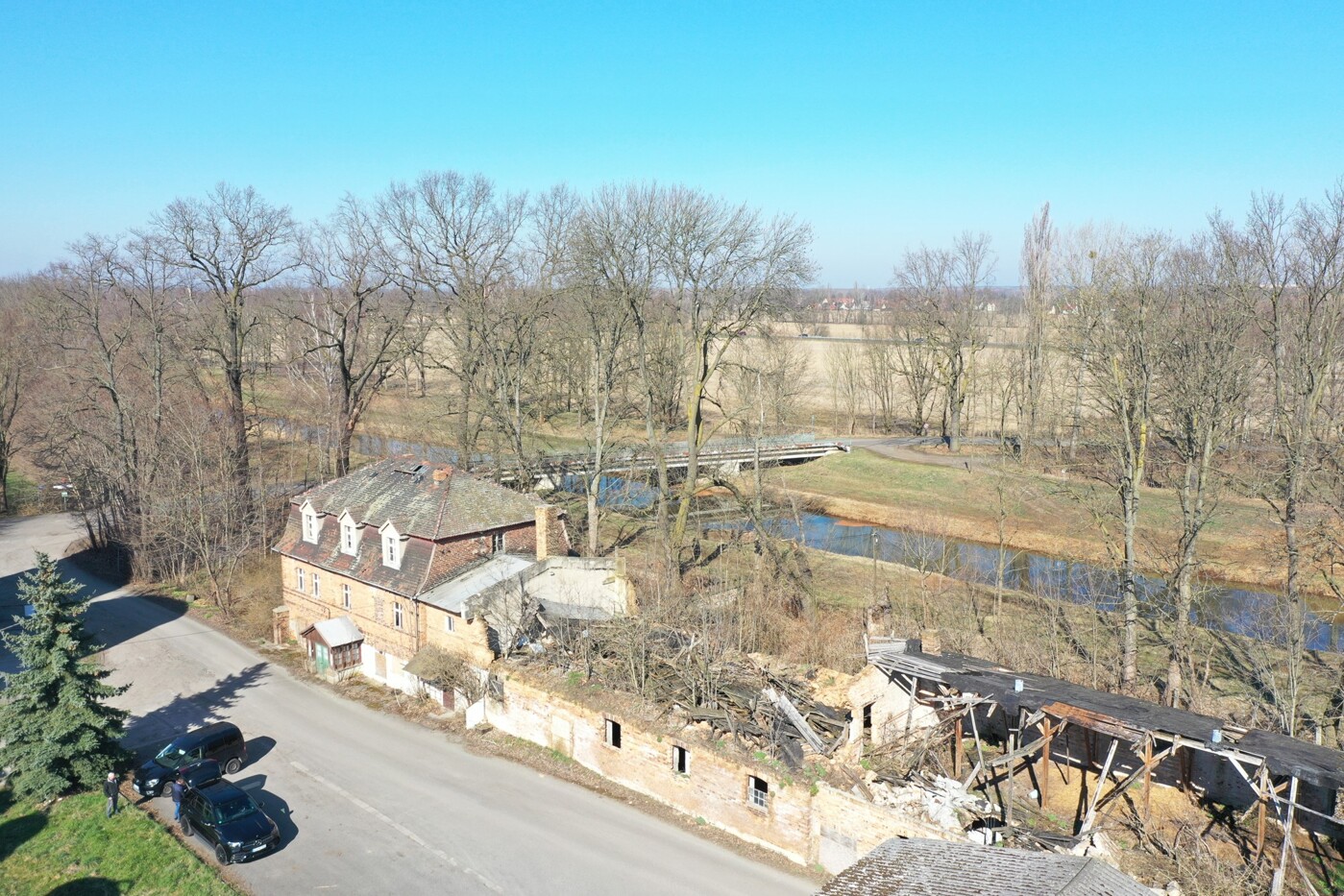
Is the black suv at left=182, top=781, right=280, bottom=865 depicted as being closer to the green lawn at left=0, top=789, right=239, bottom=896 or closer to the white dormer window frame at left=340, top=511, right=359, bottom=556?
the green lawn at left=0, top=789, right=239, bottom=896

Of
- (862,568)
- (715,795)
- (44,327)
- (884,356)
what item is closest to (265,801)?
(715,795)

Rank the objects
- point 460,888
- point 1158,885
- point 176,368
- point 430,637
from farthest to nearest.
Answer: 1. point 176,368
2. point 430,637
3. point 460,888
4. point 1158,885

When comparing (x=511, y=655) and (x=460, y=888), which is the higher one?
(x=511, y=655)

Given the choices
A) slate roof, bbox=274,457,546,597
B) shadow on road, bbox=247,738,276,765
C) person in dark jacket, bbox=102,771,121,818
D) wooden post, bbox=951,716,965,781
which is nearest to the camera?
wooden post, bbox=951,716,965,781

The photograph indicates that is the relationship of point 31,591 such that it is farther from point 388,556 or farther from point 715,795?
point 715,795

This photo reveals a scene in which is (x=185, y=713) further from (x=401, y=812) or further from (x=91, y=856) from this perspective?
(x=401, y=812)

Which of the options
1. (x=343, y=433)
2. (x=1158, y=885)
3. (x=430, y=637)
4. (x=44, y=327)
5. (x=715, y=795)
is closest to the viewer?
(x=1158, y=885)

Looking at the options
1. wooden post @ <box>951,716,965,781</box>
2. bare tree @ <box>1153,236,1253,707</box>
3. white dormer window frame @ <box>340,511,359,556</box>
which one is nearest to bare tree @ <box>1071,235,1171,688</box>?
bare tree @ <box>1153,236,1253,707</box>

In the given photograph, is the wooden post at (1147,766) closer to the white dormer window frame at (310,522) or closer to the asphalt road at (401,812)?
the asphalt road at (401,812)
